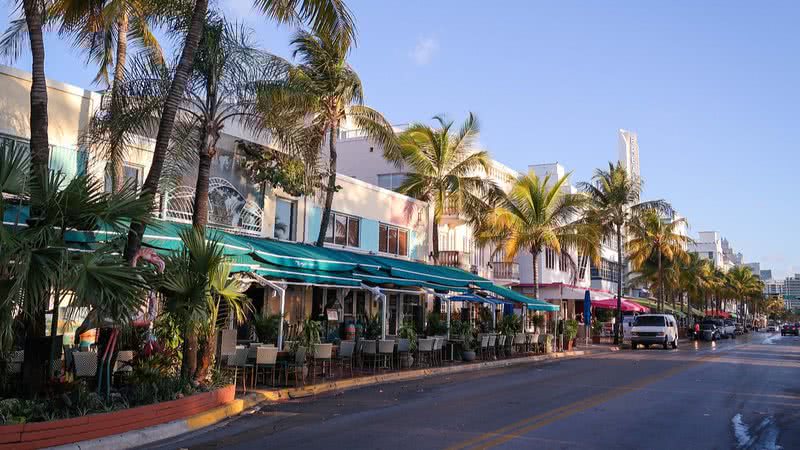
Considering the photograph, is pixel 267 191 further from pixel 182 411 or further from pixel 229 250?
pixel 182 411

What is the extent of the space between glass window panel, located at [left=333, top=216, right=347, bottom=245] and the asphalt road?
7.70m

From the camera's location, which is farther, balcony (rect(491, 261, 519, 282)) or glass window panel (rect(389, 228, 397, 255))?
balcony (rect(491, 261, 519, 282))

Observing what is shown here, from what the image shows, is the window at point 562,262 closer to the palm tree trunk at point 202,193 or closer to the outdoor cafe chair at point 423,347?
the outdoor cafe chair at point 423,347

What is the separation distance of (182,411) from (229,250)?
5.32 metres

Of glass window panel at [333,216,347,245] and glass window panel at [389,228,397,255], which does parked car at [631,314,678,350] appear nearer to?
glass window panel at [389,228,397,255]

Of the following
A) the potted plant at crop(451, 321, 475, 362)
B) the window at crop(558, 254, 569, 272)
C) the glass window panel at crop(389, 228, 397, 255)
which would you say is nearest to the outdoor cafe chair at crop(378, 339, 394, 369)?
the potted plant at crop(451, 321, 475, 362)

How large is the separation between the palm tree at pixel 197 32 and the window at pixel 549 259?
117 feet

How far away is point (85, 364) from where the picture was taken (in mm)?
10898

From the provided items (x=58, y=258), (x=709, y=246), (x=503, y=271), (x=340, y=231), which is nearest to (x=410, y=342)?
(x=340, y=231)

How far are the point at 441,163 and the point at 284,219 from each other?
974 cm

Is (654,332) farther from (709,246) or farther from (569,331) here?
(709,246)

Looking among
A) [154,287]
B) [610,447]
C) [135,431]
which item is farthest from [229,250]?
[610,447]

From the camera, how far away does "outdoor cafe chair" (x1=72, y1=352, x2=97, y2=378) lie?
35.5ft

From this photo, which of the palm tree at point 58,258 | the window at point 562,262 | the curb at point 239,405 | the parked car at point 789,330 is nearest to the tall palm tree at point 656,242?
the window at point 562,262
